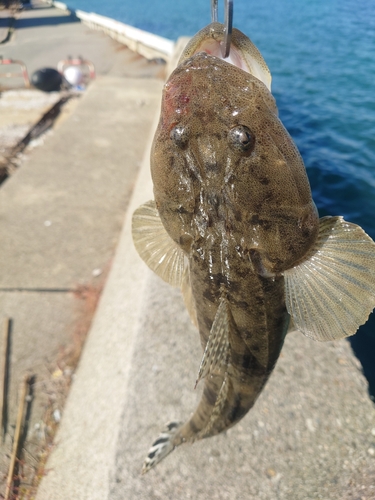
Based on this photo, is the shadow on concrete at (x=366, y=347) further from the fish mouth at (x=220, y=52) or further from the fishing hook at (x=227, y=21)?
the fishing hook at (x=227, y=21)

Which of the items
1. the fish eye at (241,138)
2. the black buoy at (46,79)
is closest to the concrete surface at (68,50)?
the black buoy at (46,79)

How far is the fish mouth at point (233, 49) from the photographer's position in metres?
1.69

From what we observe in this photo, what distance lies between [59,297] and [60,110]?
932 cm

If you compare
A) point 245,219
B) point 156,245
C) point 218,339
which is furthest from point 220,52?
point 218,339

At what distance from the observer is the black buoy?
13805mm

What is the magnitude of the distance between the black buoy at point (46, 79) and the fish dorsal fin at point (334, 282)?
14658 mm

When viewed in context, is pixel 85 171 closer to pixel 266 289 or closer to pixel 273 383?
pixel 273 383

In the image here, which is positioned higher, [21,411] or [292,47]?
[292,47]

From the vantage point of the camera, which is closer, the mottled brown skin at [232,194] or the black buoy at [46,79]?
the mottled brown skin at [232,194]

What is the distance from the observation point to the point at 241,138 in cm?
159

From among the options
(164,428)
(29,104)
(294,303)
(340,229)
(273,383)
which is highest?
(340,229)

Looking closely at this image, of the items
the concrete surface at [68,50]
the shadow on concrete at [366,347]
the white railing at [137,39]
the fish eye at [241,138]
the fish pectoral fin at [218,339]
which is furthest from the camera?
the white railing at [137,39]

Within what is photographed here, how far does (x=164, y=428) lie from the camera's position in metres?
2.93

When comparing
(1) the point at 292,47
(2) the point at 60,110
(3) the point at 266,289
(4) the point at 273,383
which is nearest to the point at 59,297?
(4) the point at 273,383
